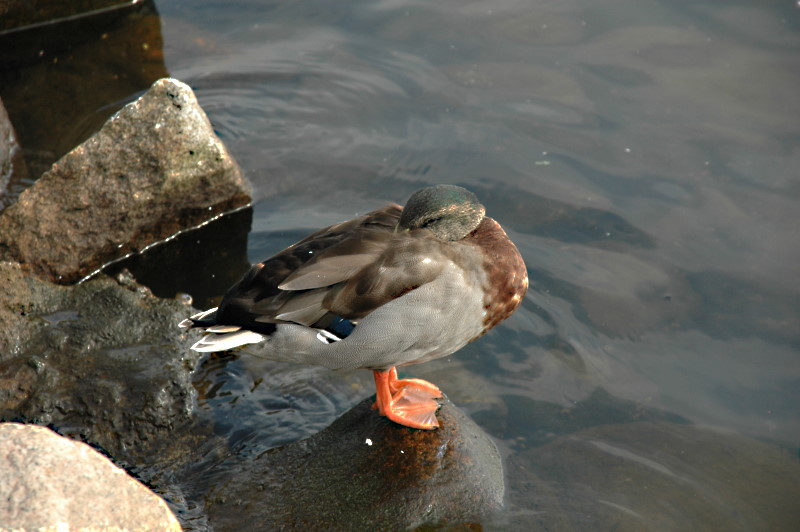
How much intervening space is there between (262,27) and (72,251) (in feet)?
11.5

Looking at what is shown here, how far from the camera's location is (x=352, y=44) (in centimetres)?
744

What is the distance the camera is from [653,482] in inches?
168

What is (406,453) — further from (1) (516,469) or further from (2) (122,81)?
(2) (122,81)

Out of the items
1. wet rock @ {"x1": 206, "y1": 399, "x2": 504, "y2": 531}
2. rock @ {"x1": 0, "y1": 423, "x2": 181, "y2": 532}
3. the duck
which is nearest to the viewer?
rock @ {"x1": 0, "y1": 423, "x2": 181, "y2": 532}

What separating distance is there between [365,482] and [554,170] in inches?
133

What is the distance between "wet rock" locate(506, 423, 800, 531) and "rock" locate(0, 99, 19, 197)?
415 cm

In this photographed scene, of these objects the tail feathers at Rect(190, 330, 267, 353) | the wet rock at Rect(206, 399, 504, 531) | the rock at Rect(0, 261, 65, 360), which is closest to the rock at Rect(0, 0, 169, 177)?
the rock at Rect(0, 261, 65, 360)

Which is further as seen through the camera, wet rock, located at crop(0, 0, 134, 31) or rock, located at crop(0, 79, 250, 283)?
wet rock, located at crop(0, 0, 134, 31)

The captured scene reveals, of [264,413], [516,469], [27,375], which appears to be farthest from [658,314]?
[27,375]

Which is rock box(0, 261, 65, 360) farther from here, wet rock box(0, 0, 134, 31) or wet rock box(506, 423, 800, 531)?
wet rock box(0, 0, 134, 31)

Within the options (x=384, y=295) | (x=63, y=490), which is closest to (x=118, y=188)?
(x=384, y=295)

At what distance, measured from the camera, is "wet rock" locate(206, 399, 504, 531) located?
11.4ft

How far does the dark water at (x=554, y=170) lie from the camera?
471 cm

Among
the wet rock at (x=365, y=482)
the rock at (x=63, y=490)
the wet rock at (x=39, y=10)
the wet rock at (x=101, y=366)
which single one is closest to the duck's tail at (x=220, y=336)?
the wet rock at (x=101, y=366)
